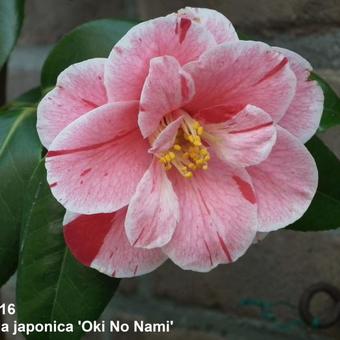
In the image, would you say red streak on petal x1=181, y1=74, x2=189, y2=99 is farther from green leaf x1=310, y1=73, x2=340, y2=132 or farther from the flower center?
green leaf x1=310, y1=73, x2=340, y2=132

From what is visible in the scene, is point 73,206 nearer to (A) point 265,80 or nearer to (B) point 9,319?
(A) point 265,80

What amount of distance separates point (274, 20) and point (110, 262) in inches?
13.9

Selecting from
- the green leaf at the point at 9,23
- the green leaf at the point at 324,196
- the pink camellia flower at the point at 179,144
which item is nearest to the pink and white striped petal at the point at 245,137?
the pink camellia flower at the point at 179,144

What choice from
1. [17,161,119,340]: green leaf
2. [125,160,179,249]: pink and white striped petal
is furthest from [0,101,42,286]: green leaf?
[125,160,179,249]: pink and white striped petal

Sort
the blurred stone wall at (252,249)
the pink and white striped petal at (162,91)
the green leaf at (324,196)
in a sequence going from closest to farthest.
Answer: the pink and white striped petal at (162,91) → the green leaf at (324,196) → the blurred stone wall at (252,249)

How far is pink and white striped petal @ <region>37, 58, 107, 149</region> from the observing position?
0.35 metres

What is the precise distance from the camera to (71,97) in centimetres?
35

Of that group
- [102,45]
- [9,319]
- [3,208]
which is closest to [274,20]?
[102,45]

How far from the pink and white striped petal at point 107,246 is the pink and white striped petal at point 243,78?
9cm

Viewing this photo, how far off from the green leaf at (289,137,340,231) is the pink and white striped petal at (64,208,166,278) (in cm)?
13

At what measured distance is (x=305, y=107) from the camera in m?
0.38

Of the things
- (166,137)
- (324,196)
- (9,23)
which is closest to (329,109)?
(324,196)

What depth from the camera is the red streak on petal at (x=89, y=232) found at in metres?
0.37

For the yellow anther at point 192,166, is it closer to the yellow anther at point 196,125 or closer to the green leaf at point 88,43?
the yellow anther at point 196,125
